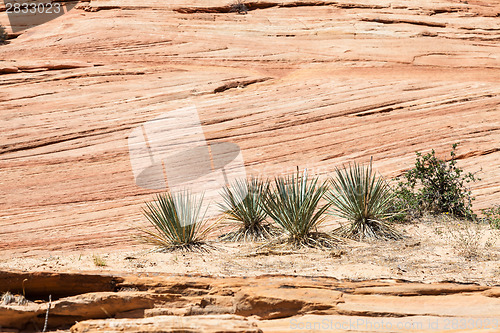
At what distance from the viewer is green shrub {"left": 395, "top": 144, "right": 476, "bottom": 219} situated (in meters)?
9.22

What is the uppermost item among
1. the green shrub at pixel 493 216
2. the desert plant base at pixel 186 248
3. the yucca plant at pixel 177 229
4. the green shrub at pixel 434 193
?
the yucca plant at pixel 177 229

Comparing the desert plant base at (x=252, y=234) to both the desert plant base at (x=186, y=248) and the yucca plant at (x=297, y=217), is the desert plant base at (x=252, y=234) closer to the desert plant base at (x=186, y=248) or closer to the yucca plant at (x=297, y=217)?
the yucca plant at (x=297, y=217)

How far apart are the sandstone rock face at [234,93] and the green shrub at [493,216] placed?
9.4 inches

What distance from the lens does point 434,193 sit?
9375mm

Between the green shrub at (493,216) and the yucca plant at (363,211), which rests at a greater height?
the yucca plant at (363,211)

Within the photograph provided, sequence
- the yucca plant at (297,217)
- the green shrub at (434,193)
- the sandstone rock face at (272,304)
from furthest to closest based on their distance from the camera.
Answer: the green shrub at (434,193), the yucca plant at (297,217), the sandstone rock face at (272,304)

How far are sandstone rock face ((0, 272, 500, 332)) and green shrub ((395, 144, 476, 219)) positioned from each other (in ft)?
12.7

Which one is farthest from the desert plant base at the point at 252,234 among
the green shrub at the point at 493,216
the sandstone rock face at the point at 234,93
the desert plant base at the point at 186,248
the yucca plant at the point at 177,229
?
the green shrub at the point at 493,216

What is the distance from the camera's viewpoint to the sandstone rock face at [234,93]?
9.98 meters

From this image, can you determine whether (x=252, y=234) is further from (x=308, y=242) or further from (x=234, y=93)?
(x=234, y=93)

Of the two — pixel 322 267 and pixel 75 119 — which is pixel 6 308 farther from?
pixel 75 119

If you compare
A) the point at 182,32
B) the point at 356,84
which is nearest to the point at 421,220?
the point at 356,84

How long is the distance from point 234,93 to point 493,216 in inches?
228

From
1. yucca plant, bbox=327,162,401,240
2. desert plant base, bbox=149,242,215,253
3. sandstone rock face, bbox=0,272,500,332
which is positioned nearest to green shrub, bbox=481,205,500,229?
yucca plant, bbox=327,162,401,240
